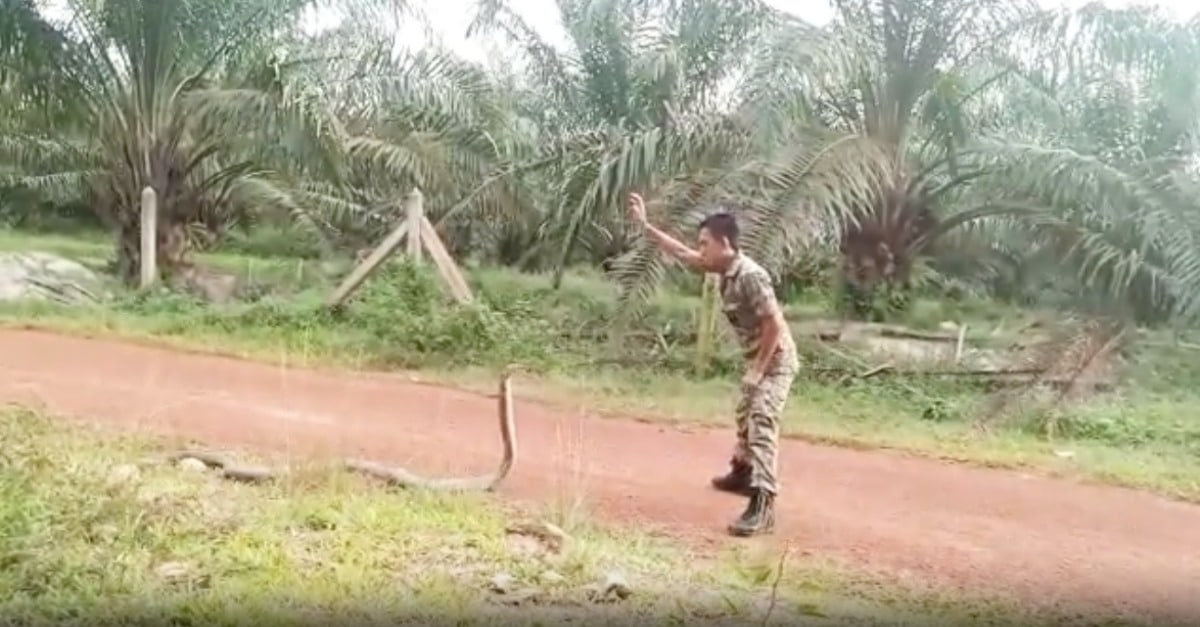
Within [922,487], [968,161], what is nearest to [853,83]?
[968,161]

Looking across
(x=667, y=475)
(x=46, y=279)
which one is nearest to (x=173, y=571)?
(x=46, y=279)

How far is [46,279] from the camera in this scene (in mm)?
1773

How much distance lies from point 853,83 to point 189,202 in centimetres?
104

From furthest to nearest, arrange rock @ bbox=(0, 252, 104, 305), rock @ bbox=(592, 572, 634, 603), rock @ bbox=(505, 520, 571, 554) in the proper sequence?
rock @ bbox=(0, 252, 104, 305) → rock @ bbox=(505, 520, 571, 554) → rock @ bbox=(592, 572, 634, 603)

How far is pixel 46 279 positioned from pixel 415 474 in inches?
22.3

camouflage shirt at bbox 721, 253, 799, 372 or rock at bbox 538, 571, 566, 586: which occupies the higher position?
camouflage shirt at bbox 721, 253, 799, 372

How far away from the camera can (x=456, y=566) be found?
4.97 ft

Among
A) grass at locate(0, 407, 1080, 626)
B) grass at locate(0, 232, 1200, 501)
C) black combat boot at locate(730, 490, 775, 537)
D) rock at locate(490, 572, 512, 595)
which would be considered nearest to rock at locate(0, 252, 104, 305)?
grass at locate(0, 232, 1200, 501)

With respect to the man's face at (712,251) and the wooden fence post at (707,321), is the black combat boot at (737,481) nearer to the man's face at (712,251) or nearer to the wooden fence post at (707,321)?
the wooden fence post at (707,321)

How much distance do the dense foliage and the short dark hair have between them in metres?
0.03

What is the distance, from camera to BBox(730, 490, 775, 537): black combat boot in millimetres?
1697

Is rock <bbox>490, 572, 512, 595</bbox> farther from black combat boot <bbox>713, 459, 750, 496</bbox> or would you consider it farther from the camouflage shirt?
the camouflage shirt

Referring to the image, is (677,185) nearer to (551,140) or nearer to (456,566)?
(551,140)

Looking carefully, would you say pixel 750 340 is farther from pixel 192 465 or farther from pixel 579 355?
pixel 192 465
